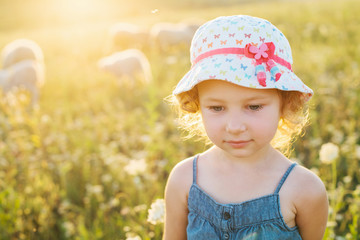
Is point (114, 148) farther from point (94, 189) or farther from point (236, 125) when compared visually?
point (236, 125)

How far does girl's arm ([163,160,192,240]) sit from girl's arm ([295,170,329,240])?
523 millimetres

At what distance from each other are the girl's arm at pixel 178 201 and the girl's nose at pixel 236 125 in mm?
444

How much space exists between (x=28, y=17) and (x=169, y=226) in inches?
1255

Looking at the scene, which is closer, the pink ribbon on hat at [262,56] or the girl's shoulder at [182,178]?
the pink ribbon on hat at [262,56]

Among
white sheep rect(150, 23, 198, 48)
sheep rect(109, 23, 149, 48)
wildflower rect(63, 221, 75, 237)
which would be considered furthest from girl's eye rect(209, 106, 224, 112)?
sheep rect(109, 23, 149, 48)

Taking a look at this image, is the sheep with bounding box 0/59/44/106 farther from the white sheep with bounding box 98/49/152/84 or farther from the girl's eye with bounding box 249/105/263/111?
the girl's eye with bounding box 249/105/263/111

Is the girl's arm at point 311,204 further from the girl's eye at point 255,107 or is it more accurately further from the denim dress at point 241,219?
the girl's eye at point 255,107

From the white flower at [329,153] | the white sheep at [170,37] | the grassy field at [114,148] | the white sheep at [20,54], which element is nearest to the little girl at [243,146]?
the grassy field at [114,148]

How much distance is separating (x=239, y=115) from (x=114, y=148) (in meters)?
2.24

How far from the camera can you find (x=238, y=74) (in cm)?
141

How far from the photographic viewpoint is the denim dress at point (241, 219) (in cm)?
158

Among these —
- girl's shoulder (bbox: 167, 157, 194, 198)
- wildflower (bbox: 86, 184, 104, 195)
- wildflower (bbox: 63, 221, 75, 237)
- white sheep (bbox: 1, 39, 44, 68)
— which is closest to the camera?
girl's shoulder (bbox: 167, 157, 194, 198)

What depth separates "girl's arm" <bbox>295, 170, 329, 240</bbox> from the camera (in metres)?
1.56

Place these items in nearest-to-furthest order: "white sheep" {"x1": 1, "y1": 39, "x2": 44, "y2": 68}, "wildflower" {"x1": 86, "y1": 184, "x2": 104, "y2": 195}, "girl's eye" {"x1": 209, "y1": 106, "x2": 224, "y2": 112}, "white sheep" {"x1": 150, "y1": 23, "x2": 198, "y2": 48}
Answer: "girl's eye" {"x1": 209, "y1": 106, "x2": 224, "y2": 112}
"wildflower" {"x1": 86, "y1": 184, "x2": 104, "y2": 195}
"white sheep" {"x1": 1, "y1": 39, "x2": 44, "y2": 68}
"white sheep" {"x1": 150, "y1": 23, "x2": 198, "y2": 48}
